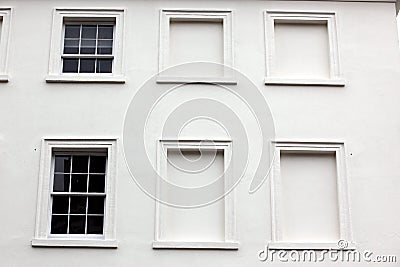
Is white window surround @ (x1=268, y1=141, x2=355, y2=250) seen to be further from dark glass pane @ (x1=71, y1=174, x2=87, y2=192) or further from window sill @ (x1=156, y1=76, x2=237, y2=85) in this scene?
dark glass pane @ (x1=71, y1=174, x2=87, y2=192)

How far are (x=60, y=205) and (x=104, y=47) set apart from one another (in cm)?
338

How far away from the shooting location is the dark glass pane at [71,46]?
44.4 feet

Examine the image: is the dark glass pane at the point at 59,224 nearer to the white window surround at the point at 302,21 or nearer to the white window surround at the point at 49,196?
the white window surround at the point at 49,196

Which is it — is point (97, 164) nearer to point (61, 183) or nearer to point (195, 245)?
point (61, 183)

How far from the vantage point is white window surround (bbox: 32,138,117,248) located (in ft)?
39.1

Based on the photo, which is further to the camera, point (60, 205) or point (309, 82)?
point (309, 82)

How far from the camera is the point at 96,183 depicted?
12539mm

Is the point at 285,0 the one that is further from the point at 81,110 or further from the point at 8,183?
the point at 8,183

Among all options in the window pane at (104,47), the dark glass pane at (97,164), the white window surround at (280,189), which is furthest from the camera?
the window pane at (104,47)

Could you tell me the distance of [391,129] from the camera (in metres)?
12.8

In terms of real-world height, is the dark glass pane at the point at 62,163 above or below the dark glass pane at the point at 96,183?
above

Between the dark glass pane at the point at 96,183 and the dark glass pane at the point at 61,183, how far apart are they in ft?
1.50

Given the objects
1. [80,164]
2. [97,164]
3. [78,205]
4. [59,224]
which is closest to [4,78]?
[80,164]

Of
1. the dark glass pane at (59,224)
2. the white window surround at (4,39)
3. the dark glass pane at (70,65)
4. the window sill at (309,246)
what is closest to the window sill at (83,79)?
the dark glass pane at (70,65)
